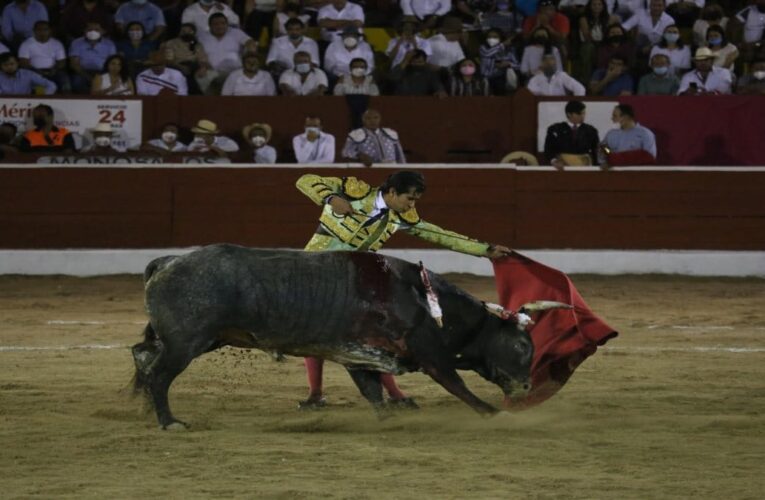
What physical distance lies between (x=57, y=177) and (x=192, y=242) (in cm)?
148

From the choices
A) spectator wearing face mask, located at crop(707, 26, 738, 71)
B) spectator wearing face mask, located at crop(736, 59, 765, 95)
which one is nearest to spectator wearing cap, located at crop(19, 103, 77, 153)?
spectator wearing face mask, located at crop(707, 26, 738, 71)

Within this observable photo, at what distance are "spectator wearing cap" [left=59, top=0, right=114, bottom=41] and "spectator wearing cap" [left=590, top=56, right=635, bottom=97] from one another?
5.17m

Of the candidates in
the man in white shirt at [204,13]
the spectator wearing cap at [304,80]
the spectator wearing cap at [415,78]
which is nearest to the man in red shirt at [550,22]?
the spectator wearing cap at [415,78]

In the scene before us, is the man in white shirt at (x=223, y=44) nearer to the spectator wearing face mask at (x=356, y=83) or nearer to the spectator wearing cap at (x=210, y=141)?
the spectator wearing cap at (x=210, y=141)

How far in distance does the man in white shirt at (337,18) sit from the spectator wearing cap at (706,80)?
3438 mm

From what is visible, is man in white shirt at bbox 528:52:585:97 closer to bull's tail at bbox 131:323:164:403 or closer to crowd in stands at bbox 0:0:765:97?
crowd in stands at bbox 0:0:765:97

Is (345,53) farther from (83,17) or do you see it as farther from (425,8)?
(83,17)

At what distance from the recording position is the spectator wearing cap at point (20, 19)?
1518 centimetres

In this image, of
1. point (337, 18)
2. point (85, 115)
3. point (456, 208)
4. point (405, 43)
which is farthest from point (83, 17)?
point (456, 208)

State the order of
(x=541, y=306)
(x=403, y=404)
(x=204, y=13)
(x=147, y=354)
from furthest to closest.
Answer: (x=204, y=13), (x=403, y=404), (x=541, y=306), (x=147, y=354)

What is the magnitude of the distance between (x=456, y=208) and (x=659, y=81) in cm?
248

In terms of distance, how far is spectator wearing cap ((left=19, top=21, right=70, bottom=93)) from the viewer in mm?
14703

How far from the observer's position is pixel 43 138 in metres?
14.3

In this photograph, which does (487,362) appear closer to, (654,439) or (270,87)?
(654,439)
